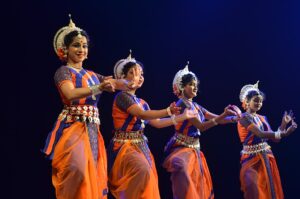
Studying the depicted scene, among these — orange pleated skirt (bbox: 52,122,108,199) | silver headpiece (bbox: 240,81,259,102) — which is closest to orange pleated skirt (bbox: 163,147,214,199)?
orange pleated skirt (bbox: 52,122,108,199)

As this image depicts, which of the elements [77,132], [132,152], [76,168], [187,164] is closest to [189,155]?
[187,164]

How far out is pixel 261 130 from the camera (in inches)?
192

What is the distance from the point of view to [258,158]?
4832 mm

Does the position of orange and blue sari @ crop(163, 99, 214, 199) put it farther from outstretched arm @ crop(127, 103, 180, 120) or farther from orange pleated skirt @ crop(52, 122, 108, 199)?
orange pleated skirt @ crop(52, 122, 108, 199)

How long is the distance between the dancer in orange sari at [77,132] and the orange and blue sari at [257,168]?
2.04m

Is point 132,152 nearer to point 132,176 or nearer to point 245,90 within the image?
point 132,176

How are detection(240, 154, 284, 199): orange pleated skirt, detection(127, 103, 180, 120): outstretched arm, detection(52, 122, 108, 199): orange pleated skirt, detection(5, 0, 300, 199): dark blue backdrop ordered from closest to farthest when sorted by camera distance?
detection(52, 122, 108, 199): orange pleated skirt, detection(127, 103, 180, 120): outstretched arm, detection(5, 0, 300, 199): dark blue backdrop, detection(240, 154, 284, 199): orange pleated skirt

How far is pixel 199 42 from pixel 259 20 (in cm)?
91

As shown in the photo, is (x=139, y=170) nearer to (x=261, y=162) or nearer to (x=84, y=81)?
(x=84, y=81)

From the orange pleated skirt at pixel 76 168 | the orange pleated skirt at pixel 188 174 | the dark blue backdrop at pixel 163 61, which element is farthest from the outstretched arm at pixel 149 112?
the dark blue backdrop at pixel 163 61

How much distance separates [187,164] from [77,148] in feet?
4.60

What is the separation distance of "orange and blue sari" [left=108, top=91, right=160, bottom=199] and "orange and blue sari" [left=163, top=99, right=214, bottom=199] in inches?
17.4

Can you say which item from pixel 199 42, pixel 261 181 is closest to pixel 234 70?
pixel 199 42

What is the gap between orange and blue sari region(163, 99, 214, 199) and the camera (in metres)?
4.10
